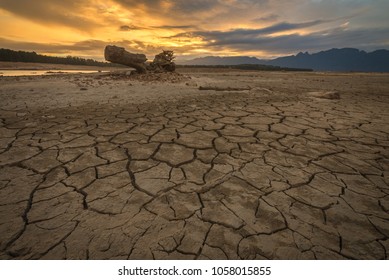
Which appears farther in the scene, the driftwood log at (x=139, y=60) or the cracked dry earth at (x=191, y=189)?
the driftwood log at (x=139, y=60)

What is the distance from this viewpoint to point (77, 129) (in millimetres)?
2746

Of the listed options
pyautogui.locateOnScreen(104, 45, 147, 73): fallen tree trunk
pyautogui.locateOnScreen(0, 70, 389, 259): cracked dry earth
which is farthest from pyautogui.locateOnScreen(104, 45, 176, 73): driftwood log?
pyautogui.locateOnScreen(0, 70, 389, 259): cracked dry earth

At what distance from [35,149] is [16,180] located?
1.97 feet

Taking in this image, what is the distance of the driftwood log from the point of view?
8.67 metres

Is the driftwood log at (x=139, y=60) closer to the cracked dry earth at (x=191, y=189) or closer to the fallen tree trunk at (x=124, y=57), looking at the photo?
the fallen tree trunk at (x=124, y=57)

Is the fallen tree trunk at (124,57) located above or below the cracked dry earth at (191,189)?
above

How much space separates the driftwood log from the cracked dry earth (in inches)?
249

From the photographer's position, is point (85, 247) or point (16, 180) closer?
point (85, 247)

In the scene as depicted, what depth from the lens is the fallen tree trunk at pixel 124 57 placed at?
340 inches

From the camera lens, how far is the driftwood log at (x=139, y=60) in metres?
8.67

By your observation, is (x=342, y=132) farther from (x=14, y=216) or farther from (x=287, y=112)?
(x=14, y=216)

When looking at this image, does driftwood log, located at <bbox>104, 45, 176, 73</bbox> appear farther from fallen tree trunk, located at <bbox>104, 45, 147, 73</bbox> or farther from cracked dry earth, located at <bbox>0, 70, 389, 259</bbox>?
cracked dry earth, located at <bbox>0, 70, 389, 259</bbox>

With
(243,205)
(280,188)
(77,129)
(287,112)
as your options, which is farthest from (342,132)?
(77,129)

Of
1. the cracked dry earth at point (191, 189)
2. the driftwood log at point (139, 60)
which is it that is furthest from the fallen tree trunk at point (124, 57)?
the cracked dry earth at point (191, 189)
